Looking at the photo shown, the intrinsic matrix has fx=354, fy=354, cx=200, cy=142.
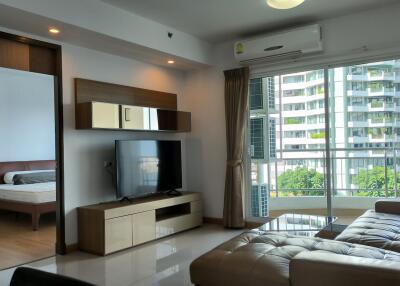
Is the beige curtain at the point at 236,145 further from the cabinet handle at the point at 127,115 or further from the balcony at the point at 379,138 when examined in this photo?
the balcony at the point at 379,138

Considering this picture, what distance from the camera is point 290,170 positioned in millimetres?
5238

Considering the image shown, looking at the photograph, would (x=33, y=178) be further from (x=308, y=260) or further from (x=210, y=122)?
(x=308, y=260)

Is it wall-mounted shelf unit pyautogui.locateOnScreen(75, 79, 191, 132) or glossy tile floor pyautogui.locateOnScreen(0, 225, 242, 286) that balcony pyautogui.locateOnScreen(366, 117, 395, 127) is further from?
wall-mounted shelf unit pyautogui.locateOnScreen(75, 79, 191, 132)

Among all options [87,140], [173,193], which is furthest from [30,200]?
[173,193]

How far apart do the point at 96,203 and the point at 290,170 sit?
2.78m

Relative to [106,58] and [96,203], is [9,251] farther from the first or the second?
[106,58]

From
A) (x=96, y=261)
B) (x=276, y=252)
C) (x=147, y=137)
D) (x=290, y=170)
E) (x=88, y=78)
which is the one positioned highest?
(x=88, y=78)

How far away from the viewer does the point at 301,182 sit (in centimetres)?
514

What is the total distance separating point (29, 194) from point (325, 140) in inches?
166

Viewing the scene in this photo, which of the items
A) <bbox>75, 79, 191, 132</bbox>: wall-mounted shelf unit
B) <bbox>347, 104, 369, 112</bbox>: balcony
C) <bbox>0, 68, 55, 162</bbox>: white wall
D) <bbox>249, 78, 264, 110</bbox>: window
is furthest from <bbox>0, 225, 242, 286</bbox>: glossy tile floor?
<bbox>0, 68, 55, 162</bbox>: white wall

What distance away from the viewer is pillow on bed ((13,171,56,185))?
19.7 feet

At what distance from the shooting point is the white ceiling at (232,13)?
381 cm

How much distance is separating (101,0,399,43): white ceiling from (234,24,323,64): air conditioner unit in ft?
0.51

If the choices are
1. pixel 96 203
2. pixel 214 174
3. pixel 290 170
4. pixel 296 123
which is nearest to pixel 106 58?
pixel 96 203
